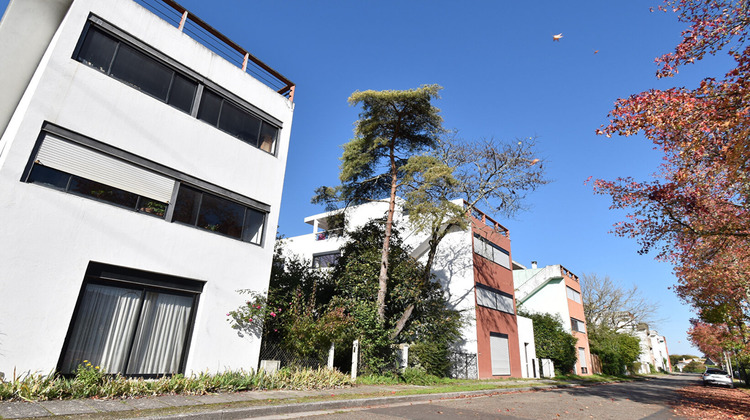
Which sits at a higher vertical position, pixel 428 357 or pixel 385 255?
pixel 385 255

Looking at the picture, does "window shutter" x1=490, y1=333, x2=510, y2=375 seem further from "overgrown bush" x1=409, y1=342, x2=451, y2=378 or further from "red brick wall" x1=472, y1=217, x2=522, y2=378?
"overgrown bush" x1=409, y1=342, x2=451, y2=378

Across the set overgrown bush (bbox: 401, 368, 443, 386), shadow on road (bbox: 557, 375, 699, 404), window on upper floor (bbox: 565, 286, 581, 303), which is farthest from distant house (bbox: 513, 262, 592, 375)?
overgrown bush (bbox: 401, 368, 443, 386)

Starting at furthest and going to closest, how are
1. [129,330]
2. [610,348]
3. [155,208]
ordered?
[610,348], [155,208], [129,330]

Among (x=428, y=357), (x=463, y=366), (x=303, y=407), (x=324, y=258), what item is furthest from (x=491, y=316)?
(x=303, y=407)

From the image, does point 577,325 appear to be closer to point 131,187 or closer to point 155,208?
point 155,208

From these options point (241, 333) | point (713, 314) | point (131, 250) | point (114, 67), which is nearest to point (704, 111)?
point (241, 333)

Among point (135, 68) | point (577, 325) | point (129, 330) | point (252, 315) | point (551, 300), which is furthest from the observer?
point (577, 325)

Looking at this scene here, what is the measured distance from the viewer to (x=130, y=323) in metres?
7.36

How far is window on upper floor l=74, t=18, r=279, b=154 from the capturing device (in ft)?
26.4

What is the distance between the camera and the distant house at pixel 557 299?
106ft

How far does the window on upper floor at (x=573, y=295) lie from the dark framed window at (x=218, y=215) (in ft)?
Answer: 105

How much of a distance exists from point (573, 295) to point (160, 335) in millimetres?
37062

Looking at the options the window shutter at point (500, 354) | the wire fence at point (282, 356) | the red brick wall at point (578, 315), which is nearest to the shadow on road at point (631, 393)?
the window shutter at point (500, 354)

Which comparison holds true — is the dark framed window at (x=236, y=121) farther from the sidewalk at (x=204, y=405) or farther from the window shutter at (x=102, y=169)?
the sidewalk at (x=204, y=405)
